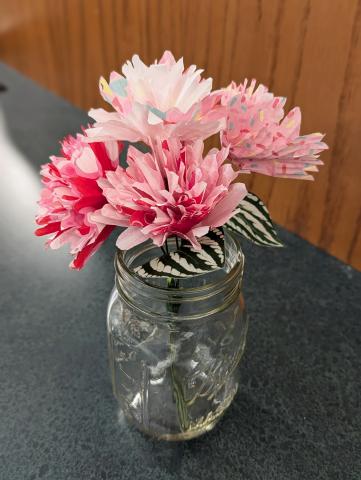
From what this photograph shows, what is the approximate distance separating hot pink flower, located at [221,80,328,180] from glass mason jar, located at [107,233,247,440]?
0.10m

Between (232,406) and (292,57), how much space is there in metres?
0.46

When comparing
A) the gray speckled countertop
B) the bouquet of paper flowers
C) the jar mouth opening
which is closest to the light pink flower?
the bouquet of paper flowers

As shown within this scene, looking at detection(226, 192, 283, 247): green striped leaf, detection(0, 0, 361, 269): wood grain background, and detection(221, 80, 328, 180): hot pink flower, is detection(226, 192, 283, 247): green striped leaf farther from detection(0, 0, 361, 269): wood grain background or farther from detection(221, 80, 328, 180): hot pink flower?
detection(0, 0, 361, 269): wood grain background

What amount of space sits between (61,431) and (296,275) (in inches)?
15.2

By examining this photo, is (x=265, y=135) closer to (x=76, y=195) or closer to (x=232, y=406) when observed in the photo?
(x=76, y=195)

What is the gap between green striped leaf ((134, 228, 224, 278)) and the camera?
35cm

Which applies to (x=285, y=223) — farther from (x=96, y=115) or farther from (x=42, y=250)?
(x=96, y=115)

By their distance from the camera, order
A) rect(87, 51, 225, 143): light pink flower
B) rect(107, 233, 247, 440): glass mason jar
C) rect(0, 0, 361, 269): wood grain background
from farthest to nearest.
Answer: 1. rect(0, 0, 361, 269): wood grain background
2. rect(107, 233, 247, 440): glass mason jar
3. rect(87, 51, 225, 143): light pink flower

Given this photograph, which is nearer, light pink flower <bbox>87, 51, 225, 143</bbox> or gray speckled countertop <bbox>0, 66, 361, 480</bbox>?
light pink flower <bbox>87, 51, 225, 143</bbox>

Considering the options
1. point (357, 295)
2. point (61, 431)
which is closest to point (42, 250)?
point (61, 431)

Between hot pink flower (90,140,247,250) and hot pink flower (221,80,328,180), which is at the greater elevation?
hot pink flower (221,80,328,180)

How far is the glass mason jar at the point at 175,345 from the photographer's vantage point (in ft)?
1.42

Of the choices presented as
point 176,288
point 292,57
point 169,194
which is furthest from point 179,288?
point 292,57

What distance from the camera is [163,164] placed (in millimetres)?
335
